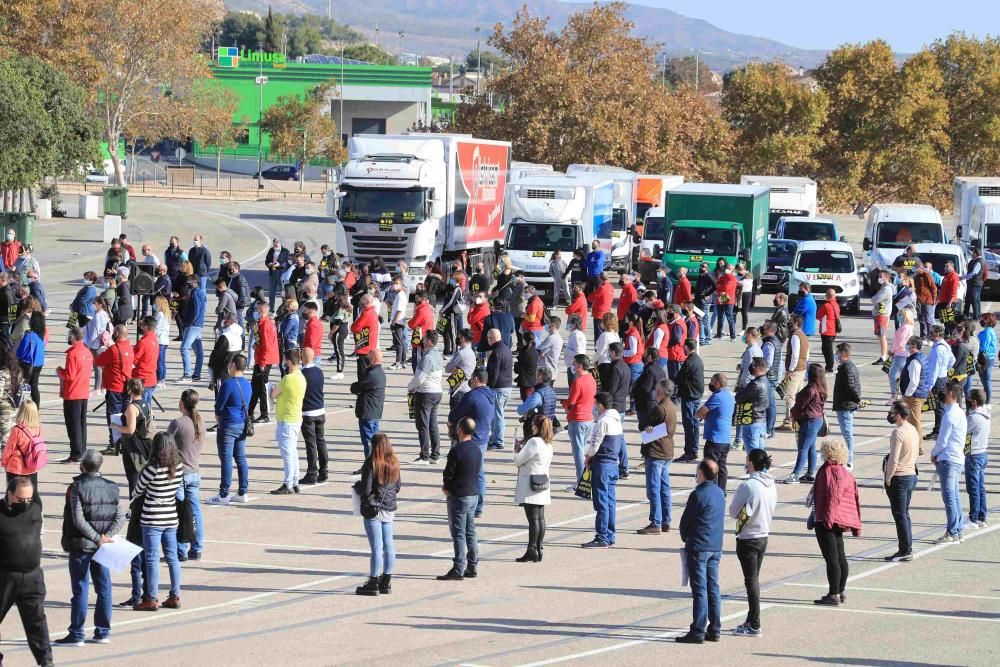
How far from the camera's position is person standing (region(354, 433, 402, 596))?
13375mm

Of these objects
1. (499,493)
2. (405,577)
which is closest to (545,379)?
(499,493)

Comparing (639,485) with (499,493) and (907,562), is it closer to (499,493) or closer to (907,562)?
(499,493)

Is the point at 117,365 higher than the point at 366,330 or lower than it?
lower

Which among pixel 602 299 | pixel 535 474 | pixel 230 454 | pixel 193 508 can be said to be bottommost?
pixel 193 508

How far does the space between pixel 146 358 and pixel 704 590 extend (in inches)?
378

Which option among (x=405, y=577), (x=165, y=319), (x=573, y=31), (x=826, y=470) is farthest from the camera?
(x=573, y=31)

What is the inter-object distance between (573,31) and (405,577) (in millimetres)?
54163

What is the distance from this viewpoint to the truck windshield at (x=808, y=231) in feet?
147

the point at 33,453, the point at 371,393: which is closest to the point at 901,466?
the point at 371,393

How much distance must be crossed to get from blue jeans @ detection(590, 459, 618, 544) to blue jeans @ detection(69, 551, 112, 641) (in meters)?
5.17

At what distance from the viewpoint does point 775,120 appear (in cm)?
7462

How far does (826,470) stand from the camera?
522 inches

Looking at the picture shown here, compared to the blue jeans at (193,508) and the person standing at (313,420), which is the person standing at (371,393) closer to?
the person standing at (313,420)

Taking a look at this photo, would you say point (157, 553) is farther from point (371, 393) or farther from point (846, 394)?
point (846, 394)
